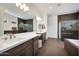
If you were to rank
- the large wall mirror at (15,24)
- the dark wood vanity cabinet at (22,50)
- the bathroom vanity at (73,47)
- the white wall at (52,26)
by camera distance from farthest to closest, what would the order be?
the white wall at (52,26) < the large wall mirror at (15,24) < the bathroom vanity at (73,47) < the dark wood vanity cabinet at (22,50)

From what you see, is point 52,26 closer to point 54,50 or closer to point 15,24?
point 54,50

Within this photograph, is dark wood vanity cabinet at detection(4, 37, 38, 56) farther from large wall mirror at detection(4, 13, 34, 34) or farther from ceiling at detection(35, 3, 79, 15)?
ceiling at detection(35, 3, 79, 15)

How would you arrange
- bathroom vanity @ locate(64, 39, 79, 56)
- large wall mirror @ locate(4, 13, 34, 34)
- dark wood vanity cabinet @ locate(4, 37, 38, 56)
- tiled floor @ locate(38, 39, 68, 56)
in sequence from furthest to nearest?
tiled floor @ locate(38, 39, 68, 56) → large wall mirror @ locate(4, 13, 34, 34) → bathroom vanity @ locate(64, 39, 79, 56) → dark wood vanity cabinet @ locate(4, 37, 38, 56)

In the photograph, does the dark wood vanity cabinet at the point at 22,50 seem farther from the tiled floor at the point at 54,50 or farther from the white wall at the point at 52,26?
the white wall at the point at 52,26

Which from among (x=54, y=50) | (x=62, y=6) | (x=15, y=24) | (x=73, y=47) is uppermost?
(x=62, y=6)

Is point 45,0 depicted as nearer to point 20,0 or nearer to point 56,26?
point 20,0

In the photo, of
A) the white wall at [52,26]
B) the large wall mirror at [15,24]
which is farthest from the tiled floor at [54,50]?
the white wall at [52,26]

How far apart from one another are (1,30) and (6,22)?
0.77 feet

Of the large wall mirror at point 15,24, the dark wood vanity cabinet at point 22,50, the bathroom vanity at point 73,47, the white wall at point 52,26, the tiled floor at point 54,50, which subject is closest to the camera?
the dark wood vanity cabinet at point 22,50

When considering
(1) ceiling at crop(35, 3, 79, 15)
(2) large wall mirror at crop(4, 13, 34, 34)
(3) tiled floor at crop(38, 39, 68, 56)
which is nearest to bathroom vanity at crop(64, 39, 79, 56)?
(3) tiled floor at crop(38, 39, 68, 56)

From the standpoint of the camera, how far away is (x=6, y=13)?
2.31 meters

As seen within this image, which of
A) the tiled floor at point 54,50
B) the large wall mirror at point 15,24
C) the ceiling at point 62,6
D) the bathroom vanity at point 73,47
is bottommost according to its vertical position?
the tiled floor at point 54,50

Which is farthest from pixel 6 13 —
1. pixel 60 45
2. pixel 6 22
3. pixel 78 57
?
pixel 60 45

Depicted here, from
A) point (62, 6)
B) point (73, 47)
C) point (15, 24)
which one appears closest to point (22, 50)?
point (15, 24)
